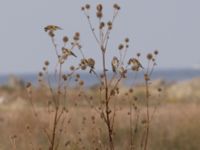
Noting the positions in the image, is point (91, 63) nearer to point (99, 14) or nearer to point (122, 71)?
point (122, 71)

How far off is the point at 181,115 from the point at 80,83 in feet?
31.1

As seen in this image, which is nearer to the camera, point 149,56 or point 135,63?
point 135,63

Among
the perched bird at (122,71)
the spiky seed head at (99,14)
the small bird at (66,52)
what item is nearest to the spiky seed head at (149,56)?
the perched bird at (122,71)

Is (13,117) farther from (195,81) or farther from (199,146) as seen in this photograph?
(195,81)

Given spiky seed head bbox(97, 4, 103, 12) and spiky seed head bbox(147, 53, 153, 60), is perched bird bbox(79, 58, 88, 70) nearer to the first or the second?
spiky seed head bbox(97, 4, 103, 12)

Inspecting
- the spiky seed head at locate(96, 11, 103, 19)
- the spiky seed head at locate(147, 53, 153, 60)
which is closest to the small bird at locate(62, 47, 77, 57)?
the spiky seed head at locate(96, 11, 103, 19)

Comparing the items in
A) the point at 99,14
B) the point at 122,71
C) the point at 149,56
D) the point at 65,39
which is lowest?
the point at 122,71

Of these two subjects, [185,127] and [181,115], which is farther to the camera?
[181,115]

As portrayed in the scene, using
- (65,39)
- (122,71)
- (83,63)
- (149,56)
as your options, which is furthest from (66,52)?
(149,56)

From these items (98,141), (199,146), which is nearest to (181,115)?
(199,146)

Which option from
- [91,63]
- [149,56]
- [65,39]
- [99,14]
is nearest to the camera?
[91,63]

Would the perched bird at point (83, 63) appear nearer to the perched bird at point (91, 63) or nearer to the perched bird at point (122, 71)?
the perched bird at point (91, 63)

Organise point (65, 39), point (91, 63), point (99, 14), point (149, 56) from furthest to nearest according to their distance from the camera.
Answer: point (149, 56)
point (65, 39)
point (99, 14)
point (91, 63)

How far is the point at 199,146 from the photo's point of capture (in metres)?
12.6
